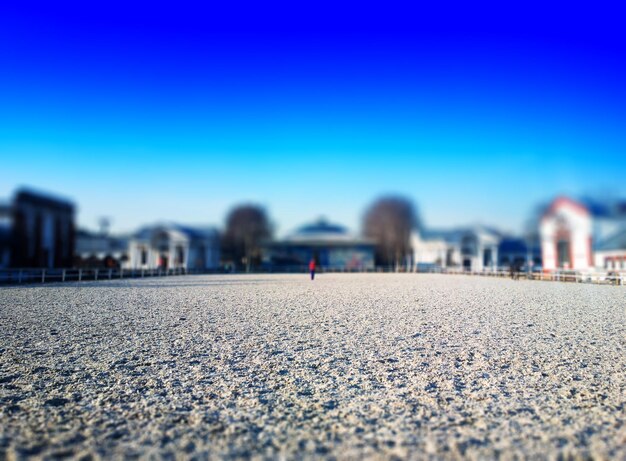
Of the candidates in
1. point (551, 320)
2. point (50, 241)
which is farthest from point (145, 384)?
point (50, 241)

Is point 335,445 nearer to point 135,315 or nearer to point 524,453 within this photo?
point 524,453

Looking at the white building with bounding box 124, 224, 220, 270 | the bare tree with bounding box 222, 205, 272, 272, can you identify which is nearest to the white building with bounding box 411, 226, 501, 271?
the bare tree with bounding box 222, 205, 272, 272

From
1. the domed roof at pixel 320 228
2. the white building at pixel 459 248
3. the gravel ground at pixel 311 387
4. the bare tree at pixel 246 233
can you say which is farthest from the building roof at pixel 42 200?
Result: the domed roof at pixel 320 228

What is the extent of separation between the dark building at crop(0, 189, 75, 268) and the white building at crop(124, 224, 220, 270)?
2221cm

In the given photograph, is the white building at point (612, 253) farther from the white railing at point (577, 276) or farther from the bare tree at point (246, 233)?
the bare tree at point (246, 233)

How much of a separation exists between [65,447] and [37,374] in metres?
2.77

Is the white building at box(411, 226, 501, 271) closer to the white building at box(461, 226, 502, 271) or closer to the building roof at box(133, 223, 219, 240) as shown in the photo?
the white building at box(461, 226, 502, 271)

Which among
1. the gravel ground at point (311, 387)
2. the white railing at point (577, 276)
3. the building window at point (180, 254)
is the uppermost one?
the building window at point (180, 254)

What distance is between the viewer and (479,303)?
52.1 feet

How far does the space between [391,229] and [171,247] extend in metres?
32.3

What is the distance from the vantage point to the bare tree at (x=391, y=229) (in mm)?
71188

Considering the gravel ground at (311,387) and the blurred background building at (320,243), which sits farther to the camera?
the blurred background building at (320,243)

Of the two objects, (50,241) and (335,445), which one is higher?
(50,241)

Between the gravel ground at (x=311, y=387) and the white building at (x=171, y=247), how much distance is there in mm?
48931
